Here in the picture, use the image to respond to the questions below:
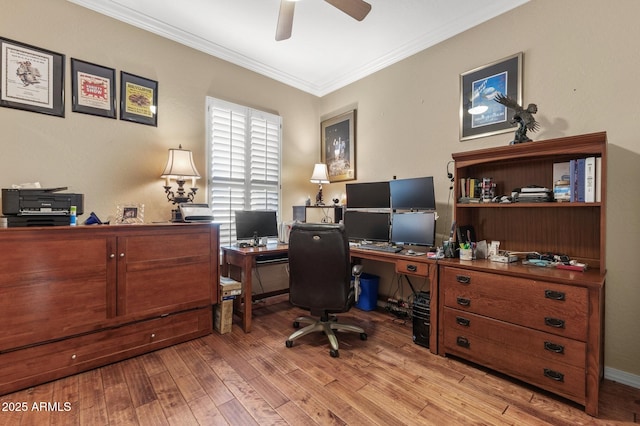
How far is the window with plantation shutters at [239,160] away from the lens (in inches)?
132

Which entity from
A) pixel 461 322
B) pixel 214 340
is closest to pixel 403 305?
pixel 461 322

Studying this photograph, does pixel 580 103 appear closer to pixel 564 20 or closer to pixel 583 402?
pixel 564 20

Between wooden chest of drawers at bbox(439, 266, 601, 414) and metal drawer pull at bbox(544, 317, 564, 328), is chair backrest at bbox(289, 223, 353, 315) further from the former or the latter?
metal drawer pull at bbox(544, 317, 564, 328)

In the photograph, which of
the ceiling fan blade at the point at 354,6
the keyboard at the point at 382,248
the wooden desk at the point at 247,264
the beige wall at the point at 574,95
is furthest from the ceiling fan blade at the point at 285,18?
the keyboard at the point at 382,248

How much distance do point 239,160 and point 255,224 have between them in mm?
870

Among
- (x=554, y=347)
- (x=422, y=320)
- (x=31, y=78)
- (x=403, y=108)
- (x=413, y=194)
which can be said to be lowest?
(x=422, y=320)

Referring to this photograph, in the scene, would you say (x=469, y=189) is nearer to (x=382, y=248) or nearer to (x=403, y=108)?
(x=382, y=248)

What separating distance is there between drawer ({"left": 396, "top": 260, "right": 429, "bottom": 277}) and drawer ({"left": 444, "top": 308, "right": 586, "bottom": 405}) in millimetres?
337

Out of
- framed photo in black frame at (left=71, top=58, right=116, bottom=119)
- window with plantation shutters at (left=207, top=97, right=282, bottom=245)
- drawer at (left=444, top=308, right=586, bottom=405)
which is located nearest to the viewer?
drawer at (left=444, top=308, right=586, bottom=405)

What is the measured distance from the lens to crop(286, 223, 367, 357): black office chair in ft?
7.48

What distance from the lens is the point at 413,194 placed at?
2.97 metres

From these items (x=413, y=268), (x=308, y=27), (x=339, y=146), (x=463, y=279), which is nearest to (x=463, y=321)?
(x=463, y=279)

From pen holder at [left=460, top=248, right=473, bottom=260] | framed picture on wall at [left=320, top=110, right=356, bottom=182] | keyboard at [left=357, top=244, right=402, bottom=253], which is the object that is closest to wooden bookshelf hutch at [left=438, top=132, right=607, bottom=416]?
pen holder at [left=460, top=248, right=473, bottom=260]

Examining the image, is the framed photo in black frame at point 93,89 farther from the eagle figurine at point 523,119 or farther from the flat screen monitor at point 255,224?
the eagle figurine at point 523,119
